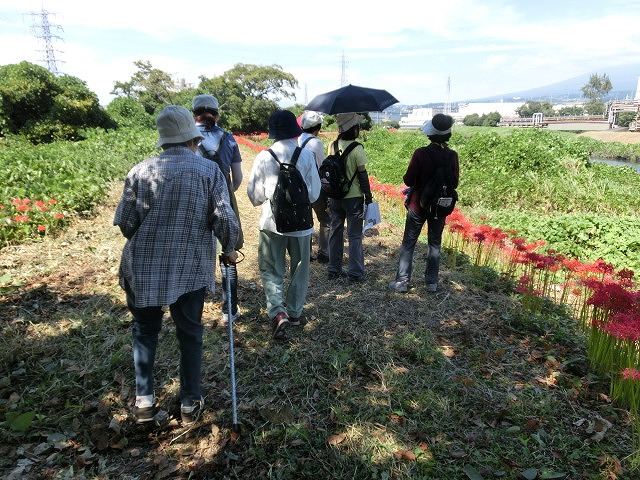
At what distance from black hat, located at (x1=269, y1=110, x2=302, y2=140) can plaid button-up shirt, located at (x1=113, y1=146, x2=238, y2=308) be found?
106 cm

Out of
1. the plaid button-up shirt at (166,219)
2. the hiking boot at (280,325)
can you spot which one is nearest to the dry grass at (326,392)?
the hiking boot at (280,325)

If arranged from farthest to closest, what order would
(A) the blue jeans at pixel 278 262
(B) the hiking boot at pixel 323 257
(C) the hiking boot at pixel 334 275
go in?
(B) the hiking boot at pixel 323 257 → (C) the hiking boot at pixel 334 275 → (A) the blue jeans at pixel 278 262

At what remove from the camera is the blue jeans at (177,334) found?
2.39m

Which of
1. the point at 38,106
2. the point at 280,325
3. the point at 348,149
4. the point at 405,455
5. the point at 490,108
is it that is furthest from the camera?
the point at 490,108

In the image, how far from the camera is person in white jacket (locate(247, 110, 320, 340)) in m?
3.34

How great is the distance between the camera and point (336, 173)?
432 centimetres

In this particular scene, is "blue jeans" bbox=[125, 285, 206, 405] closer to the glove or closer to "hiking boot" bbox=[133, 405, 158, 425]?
"hiking boot" bbox=[133, 405, 158, 425]

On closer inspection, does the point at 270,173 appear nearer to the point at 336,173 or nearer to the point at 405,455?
the point at 336,173

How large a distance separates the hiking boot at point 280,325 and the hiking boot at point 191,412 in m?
0.99

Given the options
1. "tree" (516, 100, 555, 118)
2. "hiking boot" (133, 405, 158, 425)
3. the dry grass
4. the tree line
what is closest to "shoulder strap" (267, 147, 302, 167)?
the dry grass

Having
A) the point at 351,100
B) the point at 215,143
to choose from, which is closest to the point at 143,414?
the point at 215,143

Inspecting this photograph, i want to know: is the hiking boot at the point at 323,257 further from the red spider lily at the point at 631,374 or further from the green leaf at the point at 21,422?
the green leaf at the point at 21,422

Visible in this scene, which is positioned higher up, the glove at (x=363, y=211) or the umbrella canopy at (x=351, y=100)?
the umbrella canopy at (x=351, y=100)

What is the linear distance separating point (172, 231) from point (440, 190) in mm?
2804
